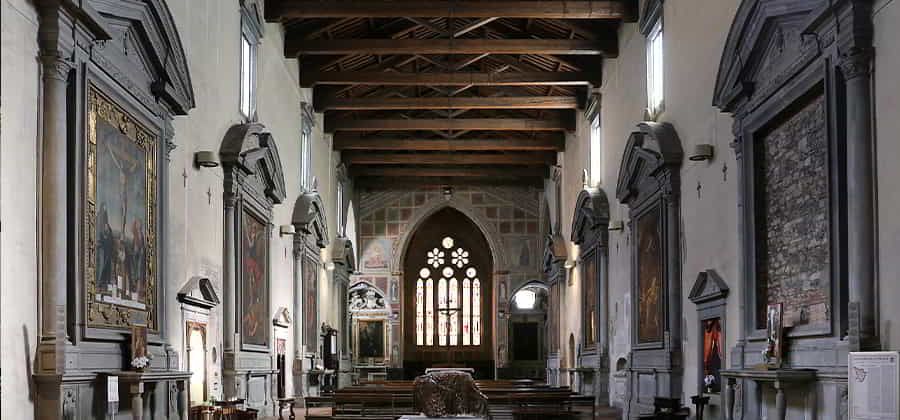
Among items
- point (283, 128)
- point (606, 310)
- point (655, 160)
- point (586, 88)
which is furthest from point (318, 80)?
point (655, 160)

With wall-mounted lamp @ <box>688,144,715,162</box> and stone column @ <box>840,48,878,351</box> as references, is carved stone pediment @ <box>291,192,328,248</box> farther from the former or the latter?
stone column @ <box>840,48,878,351</box>

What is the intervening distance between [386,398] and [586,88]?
1202 centimetres

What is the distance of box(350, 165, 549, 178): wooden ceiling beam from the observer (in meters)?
37.2

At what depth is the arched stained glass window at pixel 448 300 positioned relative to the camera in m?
43.6

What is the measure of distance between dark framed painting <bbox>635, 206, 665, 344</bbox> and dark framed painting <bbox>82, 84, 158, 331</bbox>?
904 cm

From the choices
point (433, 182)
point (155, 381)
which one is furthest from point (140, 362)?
point (433, 182)

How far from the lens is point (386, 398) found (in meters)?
19.8

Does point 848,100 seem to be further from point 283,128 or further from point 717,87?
point 283,128

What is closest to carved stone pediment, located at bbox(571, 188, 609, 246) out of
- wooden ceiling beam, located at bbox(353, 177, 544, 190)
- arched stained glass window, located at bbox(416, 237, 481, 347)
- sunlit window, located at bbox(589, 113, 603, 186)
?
sunlit window, located at bbox(589, 113, 603, 186)

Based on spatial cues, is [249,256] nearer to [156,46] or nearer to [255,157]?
[255,157]

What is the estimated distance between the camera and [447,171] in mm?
37250

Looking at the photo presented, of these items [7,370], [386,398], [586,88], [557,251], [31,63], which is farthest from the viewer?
[557,251]

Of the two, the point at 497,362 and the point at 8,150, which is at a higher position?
the point at 8,150

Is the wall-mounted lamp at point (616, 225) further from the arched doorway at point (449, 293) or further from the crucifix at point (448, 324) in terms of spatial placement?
the crucifix at point (448, 324)
